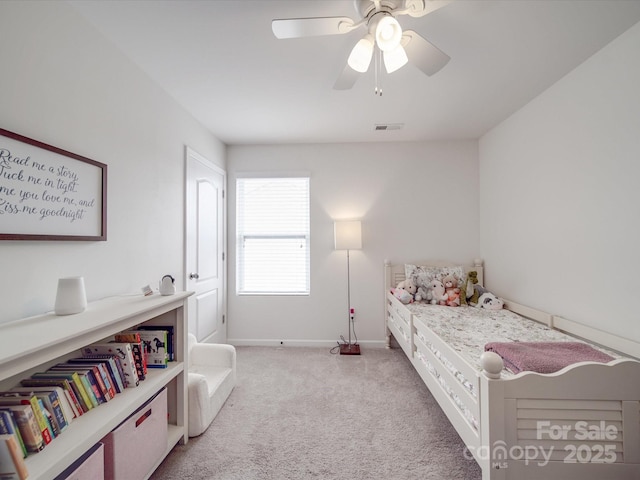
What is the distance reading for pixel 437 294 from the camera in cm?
294

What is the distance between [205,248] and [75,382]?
185cm

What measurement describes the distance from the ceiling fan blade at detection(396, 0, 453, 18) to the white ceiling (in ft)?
1.14

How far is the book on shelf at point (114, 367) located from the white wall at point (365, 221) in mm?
2094

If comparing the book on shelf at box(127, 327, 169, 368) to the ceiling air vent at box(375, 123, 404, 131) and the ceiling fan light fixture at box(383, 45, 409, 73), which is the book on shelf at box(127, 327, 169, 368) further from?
the ceiling air vent at box(375, 123, 404, 131)

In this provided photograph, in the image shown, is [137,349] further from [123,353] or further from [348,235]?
[348,235]

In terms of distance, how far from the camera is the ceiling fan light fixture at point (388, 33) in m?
1.23

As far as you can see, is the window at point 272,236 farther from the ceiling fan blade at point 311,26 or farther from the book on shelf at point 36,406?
the book on shelf at point 36,406

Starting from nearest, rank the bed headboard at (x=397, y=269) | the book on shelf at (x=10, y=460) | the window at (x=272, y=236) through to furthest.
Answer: the book on shelf at (x=10, y=460) → the bed headboard at (x=397, y=269) → the window at (x=272, y=236)

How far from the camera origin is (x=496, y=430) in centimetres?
117

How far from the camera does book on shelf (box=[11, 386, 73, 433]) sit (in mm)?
1047

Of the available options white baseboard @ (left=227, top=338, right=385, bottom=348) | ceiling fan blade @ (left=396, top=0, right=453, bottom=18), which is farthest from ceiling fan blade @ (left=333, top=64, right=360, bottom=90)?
white baseboard @ (left=227, top=338, right=385, bottom=348)

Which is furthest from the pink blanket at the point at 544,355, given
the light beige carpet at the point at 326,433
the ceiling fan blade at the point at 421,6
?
the ceiling fan blade at the point at 421,6

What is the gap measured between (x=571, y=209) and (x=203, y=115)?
311cm

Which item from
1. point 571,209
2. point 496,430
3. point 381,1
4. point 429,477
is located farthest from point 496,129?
point 429,477
